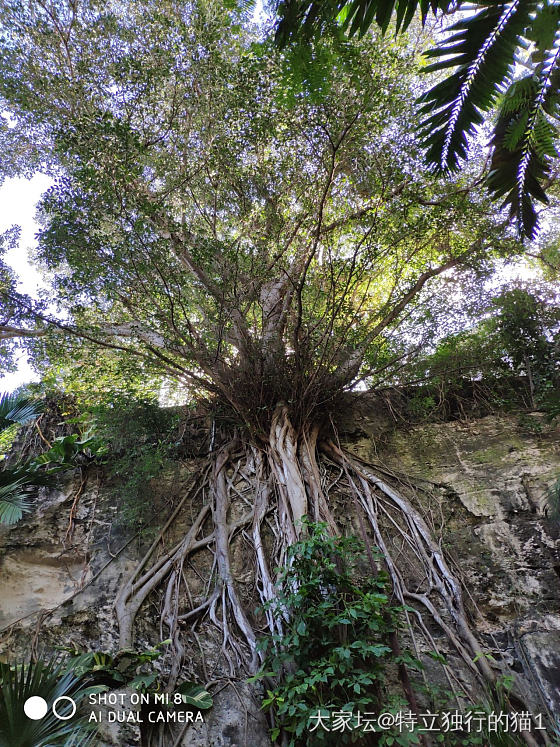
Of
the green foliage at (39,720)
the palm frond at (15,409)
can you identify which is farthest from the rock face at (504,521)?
the palm frond at (15,409)

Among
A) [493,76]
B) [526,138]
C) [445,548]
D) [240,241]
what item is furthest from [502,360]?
[493,76]

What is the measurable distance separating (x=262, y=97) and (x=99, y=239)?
80.7 inches

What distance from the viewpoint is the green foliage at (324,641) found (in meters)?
2.58

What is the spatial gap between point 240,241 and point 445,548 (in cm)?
315

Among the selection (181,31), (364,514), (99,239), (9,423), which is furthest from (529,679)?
(181,31)

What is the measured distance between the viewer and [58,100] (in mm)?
5078

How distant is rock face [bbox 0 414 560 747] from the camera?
298cm

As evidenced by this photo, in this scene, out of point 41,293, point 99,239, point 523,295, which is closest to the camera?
point 99,239

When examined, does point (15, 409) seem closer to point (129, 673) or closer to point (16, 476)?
point (16, 476)

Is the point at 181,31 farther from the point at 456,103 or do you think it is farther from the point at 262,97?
the point at 456,103

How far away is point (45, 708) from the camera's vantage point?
2211 mm

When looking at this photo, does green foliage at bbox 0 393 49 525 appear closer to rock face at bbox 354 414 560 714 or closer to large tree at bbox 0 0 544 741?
large tree at bbox 0 0 544 741

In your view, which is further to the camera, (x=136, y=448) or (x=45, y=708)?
(x=136, y=448)

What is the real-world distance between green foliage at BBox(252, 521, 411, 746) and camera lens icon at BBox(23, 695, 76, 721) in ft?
3.34
